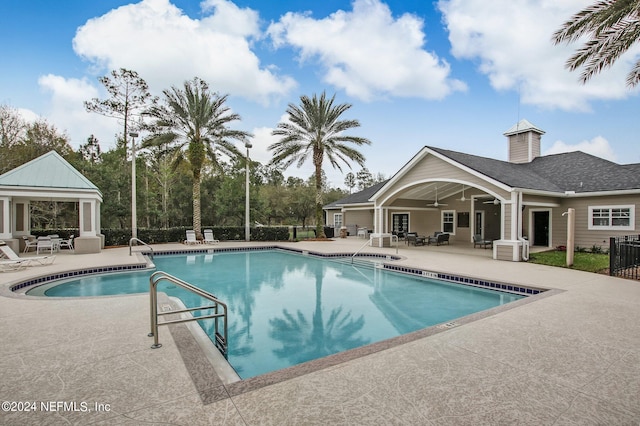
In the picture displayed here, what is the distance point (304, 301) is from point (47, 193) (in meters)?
14.0

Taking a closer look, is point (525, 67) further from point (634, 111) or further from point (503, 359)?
point (503, 359)

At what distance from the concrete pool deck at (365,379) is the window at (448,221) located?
54.6 ft

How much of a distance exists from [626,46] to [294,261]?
44.7 ft

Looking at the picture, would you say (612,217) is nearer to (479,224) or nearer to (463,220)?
(479,224)

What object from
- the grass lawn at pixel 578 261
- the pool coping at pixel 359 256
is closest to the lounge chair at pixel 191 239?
the pool coping at pixel 359 256

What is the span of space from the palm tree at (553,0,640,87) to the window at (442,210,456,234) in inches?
480

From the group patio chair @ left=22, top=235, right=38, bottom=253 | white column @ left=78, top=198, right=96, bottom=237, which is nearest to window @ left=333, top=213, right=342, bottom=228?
white column @ left=78, top=198, right=96, bottom=237

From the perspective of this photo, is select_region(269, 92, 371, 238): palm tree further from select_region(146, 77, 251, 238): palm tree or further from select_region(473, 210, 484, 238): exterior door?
select_region(473, 210, 484, 238): exterior door

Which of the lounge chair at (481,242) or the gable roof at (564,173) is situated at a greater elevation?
the gable roof at (564,173)

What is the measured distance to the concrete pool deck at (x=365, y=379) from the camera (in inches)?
114

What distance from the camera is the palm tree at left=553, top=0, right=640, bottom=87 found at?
352 inches

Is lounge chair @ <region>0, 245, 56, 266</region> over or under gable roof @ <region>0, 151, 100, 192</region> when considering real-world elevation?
under

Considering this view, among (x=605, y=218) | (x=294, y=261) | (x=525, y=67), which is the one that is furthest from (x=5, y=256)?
(x=605, y=218)

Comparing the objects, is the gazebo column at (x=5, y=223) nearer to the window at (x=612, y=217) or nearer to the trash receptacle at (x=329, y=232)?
the trash receptacle at (x=329, y=232)
